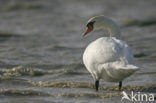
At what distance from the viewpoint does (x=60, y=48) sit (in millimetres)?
11656

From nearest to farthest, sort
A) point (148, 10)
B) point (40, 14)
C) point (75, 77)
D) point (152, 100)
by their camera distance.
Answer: point (152, 100) → point (75, 77) → point (40, 14) → point (148, 10)

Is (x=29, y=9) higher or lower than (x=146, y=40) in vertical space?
higher

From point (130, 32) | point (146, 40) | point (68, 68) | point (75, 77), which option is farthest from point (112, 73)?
point (130, 32)

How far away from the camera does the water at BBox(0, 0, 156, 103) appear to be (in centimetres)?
745

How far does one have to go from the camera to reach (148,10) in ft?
64.6

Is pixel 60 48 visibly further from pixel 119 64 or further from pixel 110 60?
pixel 119 64

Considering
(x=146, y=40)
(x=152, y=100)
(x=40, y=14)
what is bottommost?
(x=152, y=100)

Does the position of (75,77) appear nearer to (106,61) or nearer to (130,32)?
(106,61)

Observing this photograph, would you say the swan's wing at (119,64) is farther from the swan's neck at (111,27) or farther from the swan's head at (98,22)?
the swan's head at (98,22)

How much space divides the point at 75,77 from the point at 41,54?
2269 mm

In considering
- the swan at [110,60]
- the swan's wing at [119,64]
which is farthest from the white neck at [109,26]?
the swan's wing at [119,64]

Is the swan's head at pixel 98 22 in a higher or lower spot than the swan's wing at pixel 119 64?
higher

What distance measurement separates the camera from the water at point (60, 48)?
7449 millimetres

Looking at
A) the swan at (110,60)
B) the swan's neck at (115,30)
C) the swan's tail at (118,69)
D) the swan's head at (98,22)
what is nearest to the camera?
the swan's tail at (118,69)
